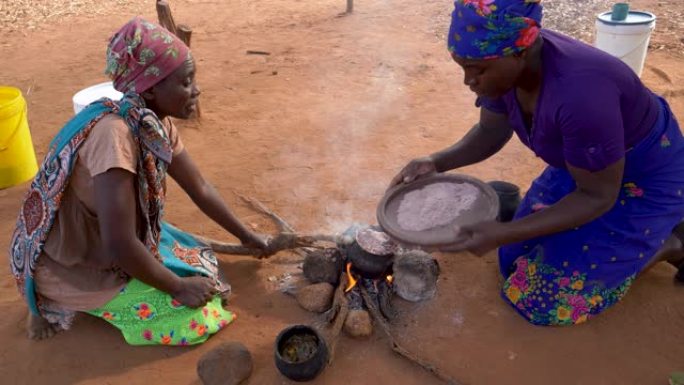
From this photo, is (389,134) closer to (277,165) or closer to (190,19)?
(277,165)

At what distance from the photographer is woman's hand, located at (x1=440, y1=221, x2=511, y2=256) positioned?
2.14 m

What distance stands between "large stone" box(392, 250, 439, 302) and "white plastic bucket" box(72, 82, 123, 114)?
82.3 inches

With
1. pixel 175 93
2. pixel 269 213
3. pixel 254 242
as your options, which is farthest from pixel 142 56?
pixel 269 213

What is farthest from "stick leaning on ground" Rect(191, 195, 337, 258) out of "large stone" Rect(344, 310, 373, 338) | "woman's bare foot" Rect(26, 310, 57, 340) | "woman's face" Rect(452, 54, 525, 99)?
"woman's face" Rect(452, 54, 525, 99)

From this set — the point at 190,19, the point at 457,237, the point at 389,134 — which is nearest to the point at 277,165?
the point at 389,134

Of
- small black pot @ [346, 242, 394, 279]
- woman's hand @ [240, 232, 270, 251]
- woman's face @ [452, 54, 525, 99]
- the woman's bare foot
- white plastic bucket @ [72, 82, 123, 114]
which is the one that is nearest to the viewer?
woman's face @ [452, 54, 525, 99]

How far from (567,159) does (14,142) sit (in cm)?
334

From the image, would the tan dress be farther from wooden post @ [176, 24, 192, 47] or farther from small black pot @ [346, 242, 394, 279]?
wooden post @ [176, 24, 192, 47]

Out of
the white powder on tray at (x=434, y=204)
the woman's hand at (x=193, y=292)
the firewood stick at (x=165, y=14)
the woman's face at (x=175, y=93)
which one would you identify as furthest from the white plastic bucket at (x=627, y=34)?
the woman's hand at (x=193, y=292)

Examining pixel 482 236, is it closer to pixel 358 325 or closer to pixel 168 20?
pixel 358 325

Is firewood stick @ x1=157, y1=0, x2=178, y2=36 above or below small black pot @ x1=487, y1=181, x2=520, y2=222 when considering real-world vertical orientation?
above

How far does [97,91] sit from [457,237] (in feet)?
8.82

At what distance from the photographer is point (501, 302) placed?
267cm

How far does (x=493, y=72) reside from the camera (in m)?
1.95
